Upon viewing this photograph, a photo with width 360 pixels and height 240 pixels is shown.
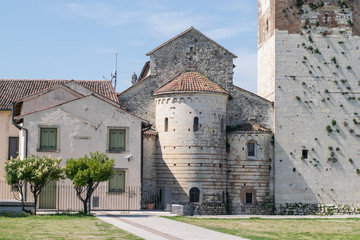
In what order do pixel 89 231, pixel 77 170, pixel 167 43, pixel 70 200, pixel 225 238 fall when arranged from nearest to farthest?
1. pixel 225 238
2. pixel 89 231
3. pixel 77 170
4. pixel 70 200
5. pixel 167 43

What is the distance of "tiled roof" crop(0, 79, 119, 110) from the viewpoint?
4505cm

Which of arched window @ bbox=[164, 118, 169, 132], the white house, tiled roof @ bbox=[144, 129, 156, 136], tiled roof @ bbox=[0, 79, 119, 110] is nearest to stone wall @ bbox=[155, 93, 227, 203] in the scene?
arched window @ bbox=[164, 118, 169, 132]

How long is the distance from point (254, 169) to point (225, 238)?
69.8 feet

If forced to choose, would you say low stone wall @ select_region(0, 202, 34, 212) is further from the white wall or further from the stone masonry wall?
the stone masonry wall

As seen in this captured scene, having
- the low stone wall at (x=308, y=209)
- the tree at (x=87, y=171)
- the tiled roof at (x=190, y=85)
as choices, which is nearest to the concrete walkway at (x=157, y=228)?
the tree at (x=87, y=171)

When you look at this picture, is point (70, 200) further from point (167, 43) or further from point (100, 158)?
point (167, 43)

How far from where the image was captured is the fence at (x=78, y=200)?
37969 mm

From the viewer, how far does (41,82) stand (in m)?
47.7

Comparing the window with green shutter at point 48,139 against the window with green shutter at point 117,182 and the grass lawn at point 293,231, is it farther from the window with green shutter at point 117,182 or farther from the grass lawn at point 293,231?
the grass lawn at point 293,231

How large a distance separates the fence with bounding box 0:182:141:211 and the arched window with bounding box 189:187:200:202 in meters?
4.18

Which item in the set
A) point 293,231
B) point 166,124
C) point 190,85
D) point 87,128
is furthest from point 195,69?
point 293,231

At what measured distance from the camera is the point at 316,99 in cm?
4466

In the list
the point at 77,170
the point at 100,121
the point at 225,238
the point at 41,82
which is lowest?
the point at 225,238

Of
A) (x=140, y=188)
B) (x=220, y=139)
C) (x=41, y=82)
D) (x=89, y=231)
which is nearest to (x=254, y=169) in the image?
(x=220, y=139)
